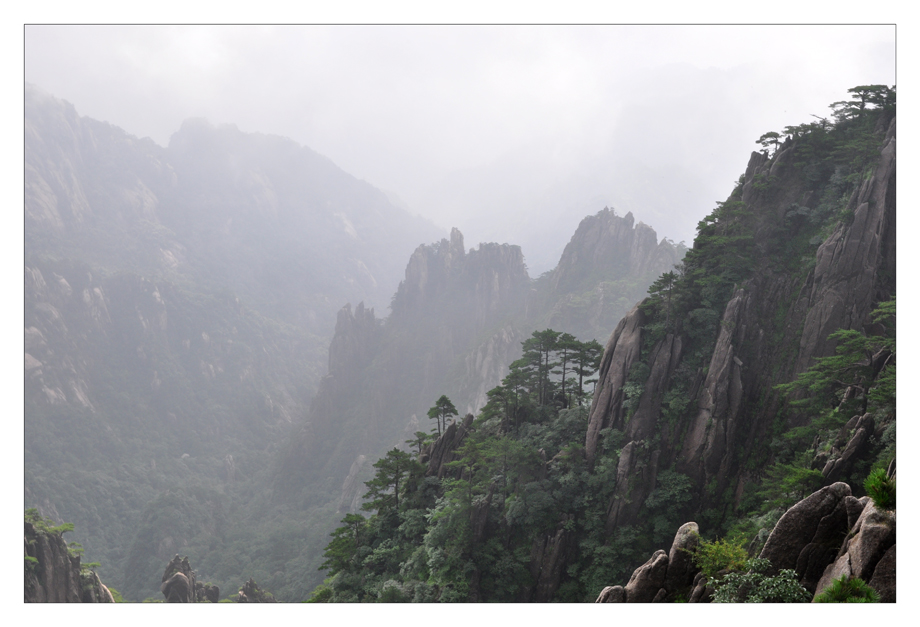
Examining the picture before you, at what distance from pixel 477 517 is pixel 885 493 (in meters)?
14.7

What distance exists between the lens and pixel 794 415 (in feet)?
63.1

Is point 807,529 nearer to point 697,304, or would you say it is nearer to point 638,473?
point 638,473

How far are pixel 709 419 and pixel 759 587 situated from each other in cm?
1048

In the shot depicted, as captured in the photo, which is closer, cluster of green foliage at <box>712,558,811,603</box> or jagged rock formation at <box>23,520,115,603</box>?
cluster of green foliage at <box>712,558,811,603</box>

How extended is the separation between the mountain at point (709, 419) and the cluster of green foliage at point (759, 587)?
448cm

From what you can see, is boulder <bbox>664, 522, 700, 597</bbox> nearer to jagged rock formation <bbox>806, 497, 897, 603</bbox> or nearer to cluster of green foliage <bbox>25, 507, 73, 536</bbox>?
jagged rock formation <bbox>806, 497, 897, 603</bbox>

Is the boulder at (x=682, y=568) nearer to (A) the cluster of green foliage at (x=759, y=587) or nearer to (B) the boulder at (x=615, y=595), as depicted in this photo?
(A) the cluster of green foliage at (x=759, y=587)

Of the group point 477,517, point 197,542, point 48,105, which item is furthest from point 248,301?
point 477,517

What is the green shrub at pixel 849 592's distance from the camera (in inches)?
365

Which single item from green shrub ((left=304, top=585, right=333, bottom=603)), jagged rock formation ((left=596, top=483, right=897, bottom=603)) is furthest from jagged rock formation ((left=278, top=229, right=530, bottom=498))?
jagged rock formation ((left=596, top=483, right=897, bottom=603))

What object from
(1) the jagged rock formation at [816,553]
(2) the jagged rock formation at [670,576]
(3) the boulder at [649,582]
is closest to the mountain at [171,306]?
(3) the boulder at [649,582]

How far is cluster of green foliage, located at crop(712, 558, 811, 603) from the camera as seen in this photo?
34.0 ft

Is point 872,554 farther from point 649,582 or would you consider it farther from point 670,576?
point 649,582

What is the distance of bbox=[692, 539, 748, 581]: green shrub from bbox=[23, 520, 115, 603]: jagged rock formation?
22844mm
